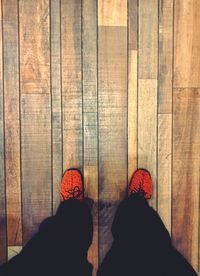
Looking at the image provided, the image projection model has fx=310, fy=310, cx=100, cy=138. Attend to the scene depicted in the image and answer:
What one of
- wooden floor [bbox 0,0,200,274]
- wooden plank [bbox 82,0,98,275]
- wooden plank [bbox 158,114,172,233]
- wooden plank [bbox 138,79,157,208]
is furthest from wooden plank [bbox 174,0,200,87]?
wooden plank [bbox 82,0,98,275]

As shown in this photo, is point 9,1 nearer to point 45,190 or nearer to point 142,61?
point 142,61

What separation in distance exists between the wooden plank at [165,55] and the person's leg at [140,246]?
0.36 metres

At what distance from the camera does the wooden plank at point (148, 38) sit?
4.02 feet

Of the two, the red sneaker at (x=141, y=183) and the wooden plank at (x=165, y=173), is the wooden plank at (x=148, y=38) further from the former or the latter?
the red sneaker at (x=141, y=183)

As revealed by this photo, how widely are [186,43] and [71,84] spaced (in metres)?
0.49

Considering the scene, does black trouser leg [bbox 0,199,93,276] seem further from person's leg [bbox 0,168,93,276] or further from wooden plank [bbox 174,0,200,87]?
wooden plank [bbox 174,0,200,87]

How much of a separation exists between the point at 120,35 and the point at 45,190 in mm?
687

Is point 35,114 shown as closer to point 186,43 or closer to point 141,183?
point 141,183

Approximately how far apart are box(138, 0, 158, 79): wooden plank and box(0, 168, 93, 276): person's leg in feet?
1.93

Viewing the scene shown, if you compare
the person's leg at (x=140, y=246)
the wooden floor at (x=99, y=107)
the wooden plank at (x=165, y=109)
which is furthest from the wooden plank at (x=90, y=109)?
the wooden plank at (x=165, y=109)

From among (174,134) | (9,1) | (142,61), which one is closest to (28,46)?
(9,1)

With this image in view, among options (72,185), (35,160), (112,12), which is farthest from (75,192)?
(112,12)

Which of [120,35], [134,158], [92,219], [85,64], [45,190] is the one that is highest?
[120,35]

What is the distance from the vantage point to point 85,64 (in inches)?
48.3
